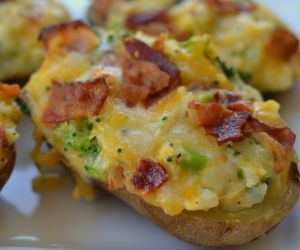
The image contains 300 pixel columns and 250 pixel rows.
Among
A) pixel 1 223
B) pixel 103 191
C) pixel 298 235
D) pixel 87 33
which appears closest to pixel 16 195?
pixel 1 223

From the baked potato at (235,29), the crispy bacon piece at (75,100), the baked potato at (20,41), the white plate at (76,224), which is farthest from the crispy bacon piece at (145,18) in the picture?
the white plate at (76,224)

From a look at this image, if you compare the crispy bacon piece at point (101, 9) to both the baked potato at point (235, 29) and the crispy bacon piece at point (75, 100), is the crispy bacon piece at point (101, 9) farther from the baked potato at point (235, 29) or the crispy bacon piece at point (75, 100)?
the crispy bacon piece at point (75, 100)

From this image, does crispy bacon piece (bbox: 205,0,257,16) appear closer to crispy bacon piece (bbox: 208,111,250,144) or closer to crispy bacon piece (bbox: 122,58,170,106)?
crispy bacon piece (bbox: 122,58,170,106)

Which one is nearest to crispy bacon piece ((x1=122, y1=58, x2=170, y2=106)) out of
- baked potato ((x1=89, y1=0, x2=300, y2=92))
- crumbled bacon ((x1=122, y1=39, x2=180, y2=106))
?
crumbled bacon ((x1=122, y1=39, x2=180, y2=106))

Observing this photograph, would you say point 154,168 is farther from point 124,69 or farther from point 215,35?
point 215,35

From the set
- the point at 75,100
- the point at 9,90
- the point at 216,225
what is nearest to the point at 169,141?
the point at 216,225
